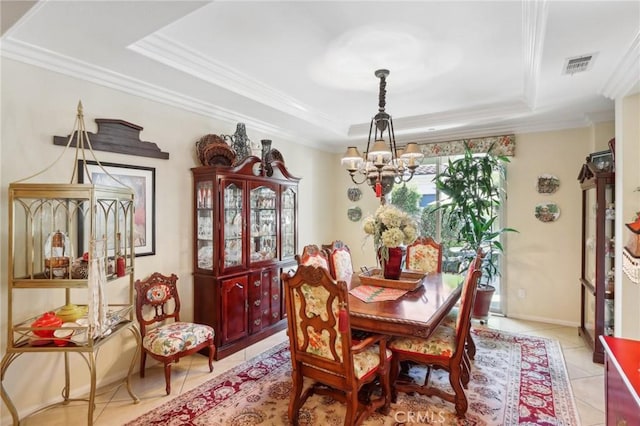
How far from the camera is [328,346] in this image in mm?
2025

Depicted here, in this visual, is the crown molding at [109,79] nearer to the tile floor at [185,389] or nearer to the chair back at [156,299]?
the chair back at [156,299]

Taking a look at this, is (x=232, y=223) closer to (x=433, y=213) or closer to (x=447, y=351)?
(x=447, y=351)

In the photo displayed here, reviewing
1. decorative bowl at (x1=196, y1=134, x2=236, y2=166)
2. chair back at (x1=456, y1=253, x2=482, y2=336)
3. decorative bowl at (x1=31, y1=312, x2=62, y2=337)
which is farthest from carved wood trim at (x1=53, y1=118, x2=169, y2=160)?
chair back at (x1=456, y1=253, x2=482, y2=336)

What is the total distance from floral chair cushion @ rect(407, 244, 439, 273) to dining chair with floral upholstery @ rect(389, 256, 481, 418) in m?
1.30

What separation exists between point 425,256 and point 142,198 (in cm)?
294

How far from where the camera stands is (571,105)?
350 centimetres

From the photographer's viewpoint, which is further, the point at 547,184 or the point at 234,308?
the point at 547,184

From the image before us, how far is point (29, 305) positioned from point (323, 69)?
2800 mm

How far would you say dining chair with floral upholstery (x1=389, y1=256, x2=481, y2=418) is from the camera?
2.25m

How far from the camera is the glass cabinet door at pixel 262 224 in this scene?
377 cm

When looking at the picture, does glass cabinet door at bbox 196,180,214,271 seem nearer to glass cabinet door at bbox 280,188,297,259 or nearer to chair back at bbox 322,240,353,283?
glass cabinet door at bbox 280,188,297,259

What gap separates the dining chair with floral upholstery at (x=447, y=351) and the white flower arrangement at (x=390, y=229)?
22.8 inches

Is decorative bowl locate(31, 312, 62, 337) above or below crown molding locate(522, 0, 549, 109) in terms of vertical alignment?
below

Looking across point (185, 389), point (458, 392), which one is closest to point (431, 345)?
point (458, 392)
